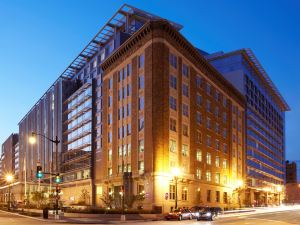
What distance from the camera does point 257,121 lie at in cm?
12569

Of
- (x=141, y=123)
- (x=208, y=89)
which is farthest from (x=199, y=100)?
(x=141, y=123)

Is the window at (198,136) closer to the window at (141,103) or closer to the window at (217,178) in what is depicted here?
the window at (217,178)

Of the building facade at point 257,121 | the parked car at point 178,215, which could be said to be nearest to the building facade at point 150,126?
the parked car at point 178,215

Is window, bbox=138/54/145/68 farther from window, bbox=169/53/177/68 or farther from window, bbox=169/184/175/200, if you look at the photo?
window, bbox=169/184/175/200

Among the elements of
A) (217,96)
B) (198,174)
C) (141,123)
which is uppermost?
(217,96)

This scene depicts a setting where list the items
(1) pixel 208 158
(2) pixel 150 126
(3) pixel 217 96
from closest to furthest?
(2) pixel 150 126 < (1) pixel 208 158 < (3) pixel 217 96

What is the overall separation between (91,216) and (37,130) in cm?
9610

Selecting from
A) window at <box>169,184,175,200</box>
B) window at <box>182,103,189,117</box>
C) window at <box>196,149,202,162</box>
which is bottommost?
window at <box>169,184,175,200</box>

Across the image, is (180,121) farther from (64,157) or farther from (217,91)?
(64,157)

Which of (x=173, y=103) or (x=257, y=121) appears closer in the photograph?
(x=173, y=103)

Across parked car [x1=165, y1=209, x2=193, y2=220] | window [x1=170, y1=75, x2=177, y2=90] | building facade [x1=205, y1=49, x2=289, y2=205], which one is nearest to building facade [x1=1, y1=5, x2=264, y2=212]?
window [x1=170, y1=75, x2=177, y2=90]

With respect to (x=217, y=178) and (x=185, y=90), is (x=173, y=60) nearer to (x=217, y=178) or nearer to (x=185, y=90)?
(x=185, y=90)

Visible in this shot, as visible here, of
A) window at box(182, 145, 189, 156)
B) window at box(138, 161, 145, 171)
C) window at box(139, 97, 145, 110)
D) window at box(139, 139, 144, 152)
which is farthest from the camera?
window at box(182, 145, 189, 156)

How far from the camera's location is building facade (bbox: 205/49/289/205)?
4535 inches
